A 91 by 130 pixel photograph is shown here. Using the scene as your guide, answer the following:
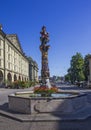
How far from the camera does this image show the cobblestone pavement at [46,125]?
1102cm

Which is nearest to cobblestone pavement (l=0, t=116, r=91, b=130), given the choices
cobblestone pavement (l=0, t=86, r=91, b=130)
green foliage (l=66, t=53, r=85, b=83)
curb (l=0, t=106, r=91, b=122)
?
cobblestone pavement (l=0, t=86, r=91, b=130)

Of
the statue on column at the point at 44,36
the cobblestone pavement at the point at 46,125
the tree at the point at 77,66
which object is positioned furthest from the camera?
the tree at the point at 77,66

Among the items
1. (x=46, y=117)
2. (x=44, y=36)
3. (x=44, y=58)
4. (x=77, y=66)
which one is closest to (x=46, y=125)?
(x=46, y=117)

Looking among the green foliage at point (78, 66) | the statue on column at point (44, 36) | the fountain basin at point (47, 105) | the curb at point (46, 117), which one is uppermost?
the green foliage at point (78, 66)

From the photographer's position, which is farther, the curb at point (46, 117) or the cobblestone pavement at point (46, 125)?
the curb at point (46, 117)

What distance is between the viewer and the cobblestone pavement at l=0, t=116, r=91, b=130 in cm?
1102

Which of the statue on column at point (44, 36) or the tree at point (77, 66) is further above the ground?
the tree at point (77, 66)

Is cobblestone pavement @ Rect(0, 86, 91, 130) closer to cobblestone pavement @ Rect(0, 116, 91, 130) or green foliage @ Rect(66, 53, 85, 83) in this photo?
cobblestone pavement @ Rect(0, 116, 91, 130)

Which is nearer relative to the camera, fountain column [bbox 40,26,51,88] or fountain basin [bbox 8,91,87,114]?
fountain basin [bbox 8,91,87,114]

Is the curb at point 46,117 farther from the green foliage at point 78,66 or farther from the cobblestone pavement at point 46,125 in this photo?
the green foliage at point 78,66

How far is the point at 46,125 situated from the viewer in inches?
456

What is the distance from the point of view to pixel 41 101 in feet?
45.7

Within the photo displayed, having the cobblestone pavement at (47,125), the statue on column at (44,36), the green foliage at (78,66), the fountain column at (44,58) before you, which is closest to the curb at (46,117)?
the cobblestone pavement at (47,125)

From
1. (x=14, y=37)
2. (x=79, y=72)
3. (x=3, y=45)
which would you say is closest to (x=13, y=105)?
(x=3, y=45)
